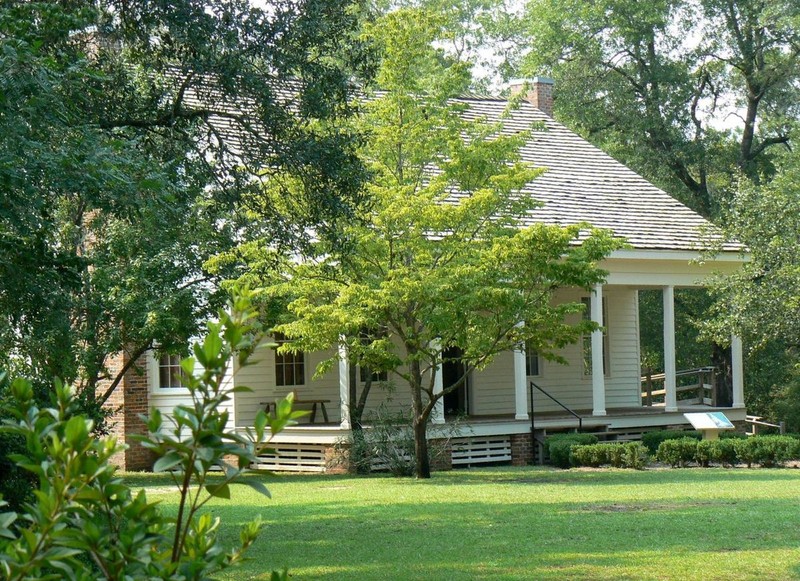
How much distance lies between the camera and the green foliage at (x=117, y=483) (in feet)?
8.40

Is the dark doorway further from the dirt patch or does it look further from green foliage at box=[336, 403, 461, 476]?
the dirt patch

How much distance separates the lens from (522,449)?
940 inches

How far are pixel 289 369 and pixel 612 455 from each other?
7.47 meters

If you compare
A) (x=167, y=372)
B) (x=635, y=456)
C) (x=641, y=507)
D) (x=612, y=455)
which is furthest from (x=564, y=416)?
(x=641, y=507)

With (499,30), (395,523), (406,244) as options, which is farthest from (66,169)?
(499,30)

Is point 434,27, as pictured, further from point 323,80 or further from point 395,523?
point 395,523

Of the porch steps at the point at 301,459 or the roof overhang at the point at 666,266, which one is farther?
the roof overhang at the point at 666,266

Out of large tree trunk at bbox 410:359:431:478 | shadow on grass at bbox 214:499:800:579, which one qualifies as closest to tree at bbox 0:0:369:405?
shadow on grass at bbox 214:499:800:579

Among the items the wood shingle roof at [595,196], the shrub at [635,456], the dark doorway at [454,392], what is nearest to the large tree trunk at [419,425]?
the shrub at [635,456]

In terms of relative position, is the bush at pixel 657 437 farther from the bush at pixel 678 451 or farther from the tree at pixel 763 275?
the tree at pixel 763 275

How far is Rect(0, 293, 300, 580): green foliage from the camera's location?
2.56 m

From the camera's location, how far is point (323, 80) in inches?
481

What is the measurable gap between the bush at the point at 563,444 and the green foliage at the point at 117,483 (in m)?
19.4

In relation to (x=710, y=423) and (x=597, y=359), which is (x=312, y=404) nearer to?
(x=597, y=359)
